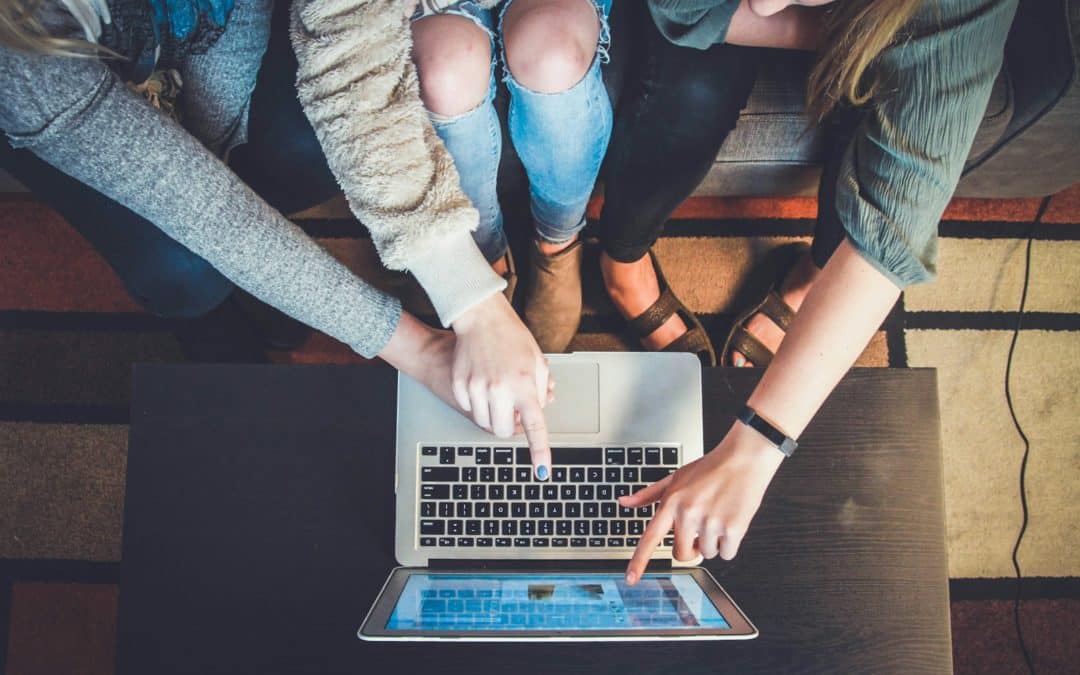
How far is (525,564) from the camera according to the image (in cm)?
73

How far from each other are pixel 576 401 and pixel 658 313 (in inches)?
20.4

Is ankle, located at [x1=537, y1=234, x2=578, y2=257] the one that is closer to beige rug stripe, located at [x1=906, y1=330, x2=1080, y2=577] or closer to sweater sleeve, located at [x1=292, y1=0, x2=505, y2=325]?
sweater sleeve, located at [x1=292, y1=0, x2=505, y2=325]

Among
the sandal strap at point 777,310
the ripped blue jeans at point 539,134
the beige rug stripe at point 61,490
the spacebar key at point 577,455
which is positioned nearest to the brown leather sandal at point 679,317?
the sandal strap at point 777,310

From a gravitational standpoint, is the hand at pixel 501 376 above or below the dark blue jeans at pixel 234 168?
below

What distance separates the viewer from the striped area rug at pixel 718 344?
4.08ft

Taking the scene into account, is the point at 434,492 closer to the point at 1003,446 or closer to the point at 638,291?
the point at 638,291

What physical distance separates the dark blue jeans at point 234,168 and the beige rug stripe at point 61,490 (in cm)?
47

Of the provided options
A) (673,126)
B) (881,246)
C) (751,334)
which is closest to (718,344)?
(751,334)

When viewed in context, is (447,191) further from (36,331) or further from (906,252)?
(36,331)

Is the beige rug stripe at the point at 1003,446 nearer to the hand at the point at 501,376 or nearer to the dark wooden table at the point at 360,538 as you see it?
the dark wooden table at the point at 360,538

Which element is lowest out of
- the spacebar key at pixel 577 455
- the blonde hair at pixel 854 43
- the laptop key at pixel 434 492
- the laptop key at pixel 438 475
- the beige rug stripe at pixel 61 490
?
the beige rug stripe at pixel 61 490

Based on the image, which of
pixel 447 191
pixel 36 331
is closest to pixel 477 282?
pixel 447 191

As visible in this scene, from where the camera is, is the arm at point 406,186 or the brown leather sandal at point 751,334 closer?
the arm at point 406,186

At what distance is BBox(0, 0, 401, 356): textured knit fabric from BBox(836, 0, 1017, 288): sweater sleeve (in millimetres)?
533
